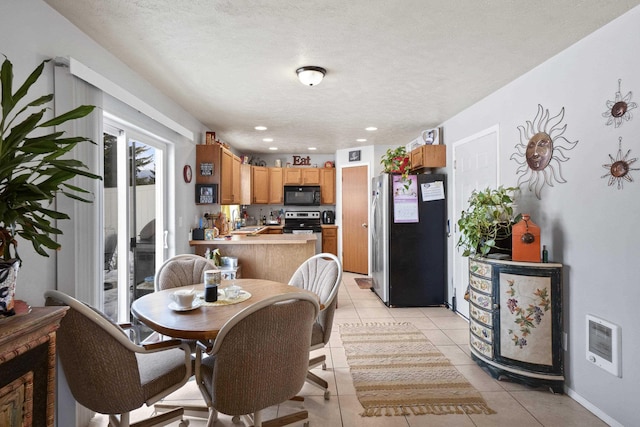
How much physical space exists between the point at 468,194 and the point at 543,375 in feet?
6.25

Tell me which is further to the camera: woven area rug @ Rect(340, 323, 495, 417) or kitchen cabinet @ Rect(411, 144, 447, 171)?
kitchen cabinet @ Rect(411, 144, 447, 171)

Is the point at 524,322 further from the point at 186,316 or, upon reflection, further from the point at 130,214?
the point at 130,214

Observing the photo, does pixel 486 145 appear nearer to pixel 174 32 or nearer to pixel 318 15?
pixel 318 15

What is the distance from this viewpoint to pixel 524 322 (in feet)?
7.83

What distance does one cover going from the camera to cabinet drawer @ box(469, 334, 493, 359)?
8.39ft

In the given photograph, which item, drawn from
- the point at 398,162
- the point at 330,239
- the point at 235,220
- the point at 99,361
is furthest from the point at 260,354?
the point at 330,239

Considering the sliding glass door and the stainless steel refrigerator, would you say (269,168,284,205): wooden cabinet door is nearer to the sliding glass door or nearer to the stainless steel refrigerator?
the stainless steel refrigerator

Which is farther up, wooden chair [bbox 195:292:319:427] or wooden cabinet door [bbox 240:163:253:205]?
wooden cabinet door [bbox 240:163:253:205]

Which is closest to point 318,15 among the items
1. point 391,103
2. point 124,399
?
point 391,103

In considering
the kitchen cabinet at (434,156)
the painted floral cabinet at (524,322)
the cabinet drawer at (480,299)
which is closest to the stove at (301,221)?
the kitchen cabinet at (434,156)

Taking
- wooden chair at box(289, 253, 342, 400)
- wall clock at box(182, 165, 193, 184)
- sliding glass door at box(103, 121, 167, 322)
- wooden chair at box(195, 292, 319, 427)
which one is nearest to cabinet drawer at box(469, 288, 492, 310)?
wooden chair at box(289, 253, 342, 400)

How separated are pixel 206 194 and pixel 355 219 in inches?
118

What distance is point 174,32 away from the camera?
2053mm

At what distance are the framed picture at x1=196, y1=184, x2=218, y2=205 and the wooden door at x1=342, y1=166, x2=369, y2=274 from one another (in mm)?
2887
